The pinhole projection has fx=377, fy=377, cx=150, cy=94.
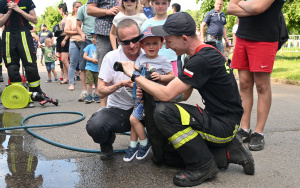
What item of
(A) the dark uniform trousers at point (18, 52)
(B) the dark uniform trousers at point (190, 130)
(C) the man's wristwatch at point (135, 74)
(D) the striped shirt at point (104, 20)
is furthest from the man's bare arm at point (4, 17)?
(B) the dark uniform trousers at point (190, 130)

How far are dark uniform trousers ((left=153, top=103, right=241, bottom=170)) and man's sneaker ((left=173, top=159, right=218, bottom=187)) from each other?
0.13ft

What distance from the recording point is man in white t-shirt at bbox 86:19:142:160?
3.65 metres

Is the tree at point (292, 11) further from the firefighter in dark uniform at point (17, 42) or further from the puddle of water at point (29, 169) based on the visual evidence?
the puddle of water at point (29, 169)

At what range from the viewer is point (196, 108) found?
338 cm

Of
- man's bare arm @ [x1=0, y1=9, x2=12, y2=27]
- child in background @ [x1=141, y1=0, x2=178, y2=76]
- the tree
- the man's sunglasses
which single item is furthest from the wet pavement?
the tree

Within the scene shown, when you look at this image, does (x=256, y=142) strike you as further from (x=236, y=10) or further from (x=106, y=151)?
(x=106, y=151)

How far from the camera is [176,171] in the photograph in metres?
3.52

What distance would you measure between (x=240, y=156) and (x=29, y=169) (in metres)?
1.97

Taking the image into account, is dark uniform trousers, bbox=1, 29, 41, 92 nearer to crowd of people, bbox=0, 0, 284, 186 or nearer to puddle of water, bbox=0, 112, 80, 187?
crowd of people, bbox=0, 0, 284, 186

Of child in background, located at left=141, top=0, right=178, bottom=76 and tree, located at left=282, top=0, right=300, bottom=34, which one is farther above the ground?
child in background, located at left=141, top=0, right=178, bottom=76

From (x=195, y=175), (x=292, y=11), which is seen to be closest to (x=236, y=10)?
(x=195, y=175)

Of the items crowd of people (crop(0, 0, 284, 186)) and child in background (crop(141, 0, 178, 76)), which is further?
child in background (crop(141, 0, 178, 76))

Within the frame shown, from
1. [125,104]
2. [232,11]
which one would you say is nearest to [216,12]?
[232,11]

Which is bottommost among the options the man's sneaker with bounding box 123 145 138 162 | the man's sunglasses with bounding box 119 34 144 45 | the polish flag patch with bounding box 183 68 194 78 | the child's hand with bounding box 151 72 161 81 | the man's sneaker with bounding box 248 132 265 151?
the man's sneaker with bounding box 248 132 265 151
